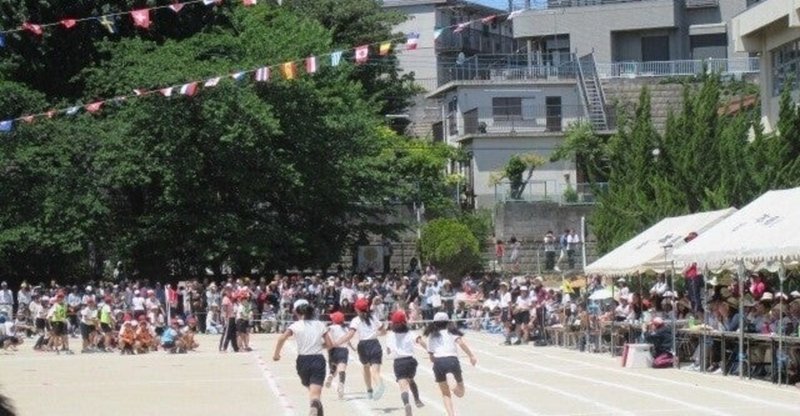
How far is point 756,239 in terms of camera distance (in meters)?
24.9

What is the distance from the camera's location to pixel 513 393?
998 inches

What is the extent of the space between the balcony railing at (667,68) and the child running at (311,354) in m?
55.7

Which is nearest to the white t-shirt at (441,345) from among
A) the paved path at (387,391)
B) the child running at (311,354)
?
the child running at (311,354)

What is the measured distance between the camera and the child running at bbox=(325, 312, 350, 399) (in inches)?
900

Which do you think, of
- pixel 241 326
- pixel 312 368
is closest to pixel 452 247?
pixel 241 326

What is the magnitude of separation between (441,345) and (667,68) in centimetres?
5729

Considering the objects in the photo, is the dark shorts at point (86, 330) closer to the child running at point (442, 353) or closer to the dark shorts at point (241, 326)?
the dark shorts at point (241, 326)

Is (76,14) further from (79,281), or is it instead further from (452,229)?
(452,229)

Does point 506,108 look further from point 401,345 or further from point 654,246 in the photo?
point 401,345

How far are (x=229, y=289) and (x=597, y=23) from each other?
114 ft

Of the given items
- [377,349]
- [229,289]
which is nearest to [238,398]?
[377,349]

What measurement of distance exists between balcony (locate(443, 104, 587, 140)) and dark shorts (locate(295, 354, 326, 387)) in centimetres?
5272

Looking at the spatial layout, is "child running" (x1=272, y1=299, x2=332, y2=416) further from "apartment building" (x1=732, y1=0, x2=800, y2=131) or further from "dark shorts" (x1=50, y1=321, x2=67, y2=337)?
"apartment building" (x1=732, y1=0, x2=800, y2=131)

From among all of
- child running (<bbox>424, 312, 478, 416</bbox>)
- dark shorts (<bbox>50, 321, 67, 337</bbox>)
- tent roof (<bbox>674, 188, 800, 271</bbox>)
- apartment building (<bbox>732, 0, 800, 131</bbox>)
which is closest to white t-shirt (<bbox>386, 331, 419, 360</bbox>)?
child running (<bbox>424, 312, 478, 416</bbox>)
